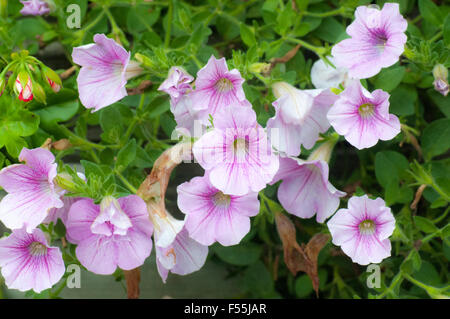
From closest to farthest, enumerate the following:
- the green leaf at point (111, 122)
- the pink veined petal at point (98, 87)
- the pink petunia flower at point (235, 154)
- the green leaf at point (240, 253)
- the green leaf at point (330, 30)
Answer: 1. the pink petunia flower at point (235, 154)
2. the pink veined petal at point (98, 87)
3. the green leaf at point (111, 122)
4. the green leaf at point (330, 30)
5. the green leaf at point (240, 253)

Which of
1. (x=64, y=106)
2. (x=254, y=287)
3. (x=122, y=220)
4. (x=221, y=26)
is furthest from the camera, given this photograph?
(x=254, y=287)

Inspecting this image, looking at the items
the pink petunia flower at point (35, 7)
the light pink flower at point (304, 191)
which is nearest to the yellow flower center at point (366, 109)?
the light pink flower at point (304, 191)

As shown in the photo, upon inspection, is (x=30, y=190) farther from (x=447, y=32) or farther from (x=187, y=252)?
(x=447, y=32)

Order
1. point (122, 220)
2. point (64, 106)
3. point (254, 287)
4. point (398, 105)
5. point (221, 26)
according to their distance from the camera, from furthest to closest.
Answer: point (254, 287)
point (221, 26)
point (398, 105)
point (64, 106)
point (122, 220)

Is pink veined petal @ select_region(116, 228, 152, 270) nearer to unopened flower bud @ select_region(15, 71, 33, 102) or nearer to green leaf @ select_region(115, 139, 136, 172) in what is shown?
green leaf @ select_region(115, 139, 136, 172)

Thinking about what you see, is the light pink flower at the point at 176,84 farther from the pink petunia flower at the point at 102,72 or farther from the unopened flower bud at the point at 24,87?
the unopened flower bud at the point at 24,87

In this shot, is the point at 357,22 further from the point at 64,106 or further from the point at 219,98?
the point at 64,106

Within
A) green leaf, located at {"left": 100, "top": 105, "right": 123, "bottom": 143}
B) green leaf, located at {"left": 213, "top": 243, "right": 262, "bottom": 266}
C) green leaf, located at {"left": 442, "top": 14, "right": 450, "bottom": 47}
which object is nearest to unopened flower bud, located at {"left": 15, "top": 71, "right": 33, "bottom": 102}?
green leaf, located at {"left": 100, "top": 105, "right": 123, "bottom": 143}
